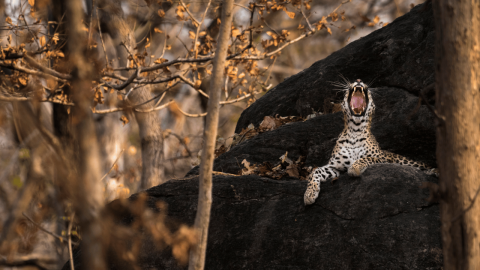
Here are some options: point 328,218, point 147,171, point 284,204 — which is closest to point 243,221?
point 284,204

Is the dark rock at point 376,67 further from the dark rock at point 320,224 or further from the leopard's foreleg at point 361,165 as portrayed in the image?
the dark rock at point 320,224

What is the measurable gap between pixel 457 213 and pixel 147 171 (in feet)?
37.6

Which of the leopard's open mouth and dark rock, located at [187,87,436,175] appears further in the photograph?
dark rock, located at [187,87,436,175]

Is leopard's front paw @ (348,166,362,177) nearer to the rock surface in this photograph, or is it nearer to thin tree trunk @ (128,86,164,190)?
the rock surface

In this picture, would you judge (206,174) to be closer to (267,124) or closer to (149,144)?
(267,124)

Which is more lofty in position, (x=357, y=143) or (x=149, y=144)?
(x=149, y=144)

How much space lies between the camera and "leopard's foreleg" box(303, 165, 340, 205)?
5398mm

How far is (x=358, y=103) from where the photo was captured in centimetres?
660

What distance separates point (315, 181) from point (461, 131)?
2112 mm

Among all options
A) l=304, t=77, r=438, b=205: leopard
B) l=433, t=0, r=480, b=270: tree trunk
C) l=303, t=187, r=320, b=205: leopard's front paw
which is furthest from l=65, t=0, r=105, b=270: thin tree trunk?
l=304, t=77, r=438, b=205: leopard

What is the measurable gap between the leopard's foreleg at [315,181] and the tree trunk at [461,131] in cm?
184

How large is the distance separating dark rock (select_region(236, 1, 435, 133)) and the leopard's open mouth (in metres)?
1.93

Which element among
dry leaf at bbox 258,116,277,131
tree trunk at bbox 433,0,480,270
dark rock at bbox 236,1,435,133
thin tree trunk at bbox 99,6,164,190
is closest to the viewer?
tree trunk at bbox 433,0,480,270

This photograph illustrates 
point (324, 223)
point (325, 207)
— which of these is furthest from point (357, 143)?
point (324, 223)
